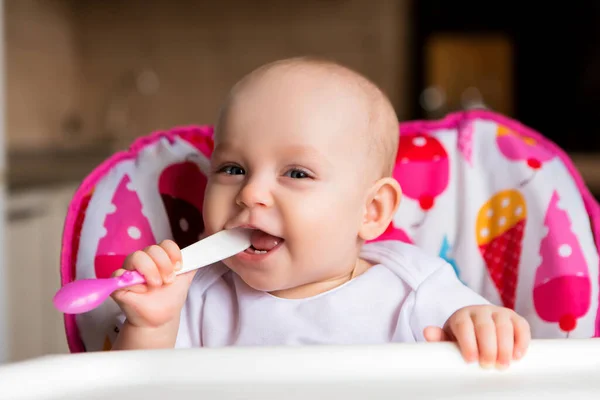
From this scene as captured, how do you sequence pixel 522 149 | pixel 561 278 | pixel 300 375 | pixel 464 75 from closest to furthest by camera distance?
pixel 300 375 < pixel 561 278 < pixel 522 149 < pixel 464 75

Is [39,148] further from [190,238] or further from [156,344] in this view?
[156,344]

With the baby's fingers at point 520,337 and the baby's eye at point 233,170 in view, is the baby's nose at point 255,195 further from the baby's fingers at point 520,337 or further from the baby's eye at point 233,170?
the baby's fingers at point 520,337

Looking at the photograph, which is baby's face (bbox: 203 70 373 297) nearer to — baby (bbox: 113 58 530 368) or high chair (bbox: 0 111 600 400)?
baby (bbox: 113 58 530 368)

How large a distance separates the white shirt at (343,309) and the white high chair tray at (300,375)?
0.88ft

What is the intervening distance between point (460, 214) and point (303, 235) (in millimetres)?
312

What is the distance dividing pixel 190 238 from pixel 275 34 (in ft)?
7.85

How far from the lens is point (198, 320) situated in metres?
0.91

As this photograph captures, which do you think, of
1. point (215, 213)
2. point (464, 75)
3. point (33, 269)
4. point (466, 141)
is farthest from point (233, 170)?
point (464, 75)

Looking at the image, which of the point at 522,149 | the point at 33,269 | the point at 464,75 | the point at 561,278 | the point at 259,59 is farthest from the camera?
the point at 259,59

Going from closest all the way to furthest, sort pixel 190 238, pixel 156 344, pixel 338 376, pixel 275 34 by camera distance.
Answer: pixel 338 376 → pixel 156 344 → pixel 190 238 → pixel 275 34

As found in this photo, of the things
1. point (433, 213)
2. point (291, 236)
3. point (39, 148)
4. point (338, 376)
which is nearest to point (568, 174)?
point (433, 213)

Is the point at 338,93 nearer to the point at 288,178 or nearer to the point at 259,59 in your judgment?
the point at 288,178

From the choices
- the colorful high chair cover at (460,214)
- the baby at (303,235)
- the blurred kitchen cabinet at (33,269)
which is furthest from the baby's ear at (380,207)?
the blurred kitchen cabinet at (33,269)

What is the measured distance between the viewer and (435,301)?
2.82 feet
